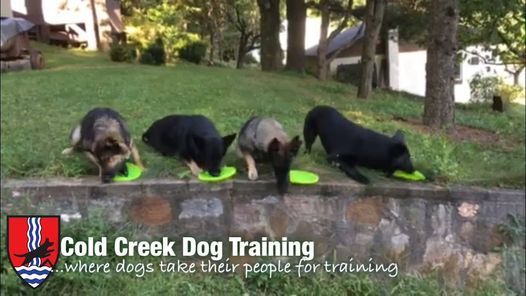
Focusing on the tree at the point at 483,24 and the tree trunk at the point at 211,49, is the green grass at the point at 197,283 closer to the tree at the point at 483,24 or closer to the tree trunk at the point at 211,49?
the tree at the point at 483,24

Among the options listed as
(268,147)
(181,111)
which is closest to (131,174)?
(268,147)

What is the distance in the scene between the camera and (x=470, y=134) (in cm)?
733

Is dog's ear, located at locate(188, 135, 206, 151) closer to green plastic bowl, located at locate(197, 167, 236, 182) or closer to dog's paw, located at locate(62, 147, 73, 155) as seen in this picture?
green plastic bowl, located at locate(197, 167, 236, 182)

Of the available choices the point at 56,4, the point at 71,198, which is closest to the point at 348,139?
the point at 71,198

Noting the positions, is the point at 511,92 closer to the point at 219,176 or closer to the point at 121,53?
the point at 121,53

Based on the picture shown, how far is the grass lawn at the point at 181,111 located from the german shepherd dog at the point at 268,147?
16 cm

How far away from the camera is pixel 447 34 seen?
6.79m

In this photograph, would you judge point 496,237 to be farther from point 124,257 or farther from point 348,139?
point 124,257

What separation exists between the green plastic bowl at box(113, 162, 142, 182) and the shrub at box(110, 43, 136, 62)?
825cm

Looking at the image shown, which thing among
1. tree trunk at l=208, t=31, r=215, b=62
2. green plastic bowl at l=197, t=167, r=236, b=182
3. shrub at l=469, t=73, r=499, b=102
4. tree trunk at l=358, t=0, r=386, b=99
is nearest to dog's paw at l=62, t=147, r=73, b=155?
green plastic bowl at l=197, t=167, r=236, b=182

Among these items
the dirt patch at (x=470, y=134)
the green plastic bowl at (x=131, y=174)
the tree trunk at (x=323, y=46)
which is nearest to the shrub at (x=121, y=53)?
the tree trunk at (x=323, y=46)

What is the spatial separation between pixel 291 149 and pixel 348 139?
646 millimetres

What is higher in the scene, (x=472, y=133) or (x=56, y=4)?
(x=56, y=4)

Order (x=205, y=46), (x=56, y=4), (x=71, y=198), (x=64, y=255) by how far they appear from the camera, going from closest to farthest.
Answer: (x=64, y=255), (x=71, y=198), (x=56, y=4), (x=205, y=46)
